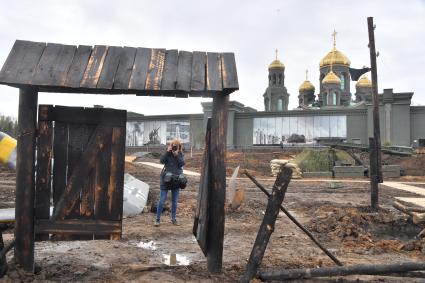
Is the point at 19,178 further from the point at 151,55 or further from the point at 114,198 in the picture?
the point at 151,55

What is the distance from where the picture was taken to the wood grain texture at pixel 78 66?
4.68m

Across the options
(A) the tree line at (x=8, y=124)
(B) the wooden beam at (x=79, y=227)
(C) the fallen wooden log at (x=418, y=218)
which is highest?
(A) the tree line at (x=8, y=124)

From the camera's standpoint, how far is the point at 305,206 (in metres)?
12.1

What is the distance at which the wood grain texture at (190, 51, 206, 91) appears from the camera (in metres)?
4.82

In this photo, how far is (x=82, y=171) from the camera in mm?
4918

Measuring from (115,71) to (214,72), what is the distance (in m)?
1.16

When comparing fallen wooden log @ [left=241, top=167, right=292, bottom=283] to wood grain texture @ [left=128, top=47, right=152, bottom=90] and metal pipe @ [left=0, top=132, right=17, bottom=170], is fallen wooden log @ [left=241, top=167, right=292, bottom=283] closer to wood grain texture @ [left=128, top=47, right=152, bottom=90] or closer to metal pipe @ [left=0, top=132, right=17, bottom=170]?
wood grain texture @ [left=128, top=47, right=152, bottom=90]

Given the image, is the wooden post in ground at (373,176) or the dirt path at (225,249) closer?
the dirt path at (225,249)

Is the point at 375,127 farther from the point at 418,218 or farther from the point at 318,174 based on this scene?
the point at 318,174

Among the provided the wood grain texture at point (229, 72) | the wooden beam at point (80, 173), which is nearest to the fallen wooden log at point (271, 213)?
the wood grain texture at point (229, 72)

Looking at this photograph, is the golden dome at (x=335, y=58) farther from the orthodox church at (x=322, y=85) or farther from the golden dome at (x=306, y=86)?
the golden dome at (x=306, y=86)

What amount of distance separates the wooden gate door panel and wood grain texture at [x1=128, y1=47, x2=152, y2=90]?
451 mm

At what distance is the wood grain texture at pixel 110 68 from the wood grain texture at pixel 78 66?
0.73ft

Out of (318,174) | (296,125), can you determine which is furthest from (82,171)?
(296,125)
